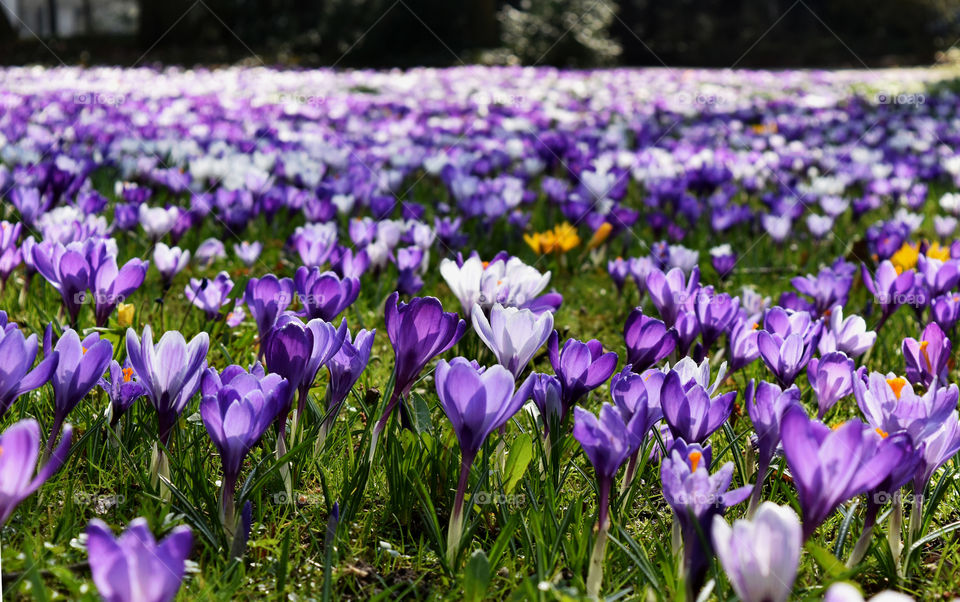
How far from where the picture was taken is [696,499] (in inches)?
48.3

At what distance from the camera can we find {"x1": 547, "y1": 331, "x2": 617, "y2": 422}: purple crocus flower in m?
1.60

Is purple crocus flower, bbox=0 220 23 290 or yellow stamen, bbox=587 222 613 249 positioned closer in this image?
purple crocus flower, bbox=0 220 23 290

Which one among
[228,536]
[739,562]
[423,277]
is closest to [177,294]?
[423,277]

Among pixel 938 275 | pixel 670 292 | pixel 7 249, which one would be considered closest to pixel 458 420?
pixel 670 292

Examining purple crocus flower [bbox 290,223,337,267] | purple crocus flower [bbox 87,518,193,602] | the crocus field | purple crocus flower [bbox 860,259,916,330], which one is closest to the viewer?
purple crocus flower [bbox 87,518,193,602]

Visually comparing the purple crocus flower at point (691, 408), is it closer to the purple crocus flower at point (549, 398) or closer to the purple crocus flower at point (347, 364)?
the purple crocus flower at point (549, 398)

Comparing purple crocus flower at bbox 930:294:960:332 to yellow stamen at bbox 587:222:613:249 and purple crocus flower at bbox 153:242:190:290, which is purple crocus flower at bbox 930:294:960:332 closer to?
yellow stamen at bbox 587:222:613:249

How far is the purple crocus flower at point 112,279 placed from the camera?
197 centimetres

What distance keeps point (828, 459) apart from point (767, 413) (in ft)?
0.90

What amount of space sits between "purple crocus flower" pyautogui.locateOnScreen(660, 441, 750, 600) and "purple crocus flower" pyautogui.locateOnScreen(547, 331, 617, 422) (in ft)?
1.18

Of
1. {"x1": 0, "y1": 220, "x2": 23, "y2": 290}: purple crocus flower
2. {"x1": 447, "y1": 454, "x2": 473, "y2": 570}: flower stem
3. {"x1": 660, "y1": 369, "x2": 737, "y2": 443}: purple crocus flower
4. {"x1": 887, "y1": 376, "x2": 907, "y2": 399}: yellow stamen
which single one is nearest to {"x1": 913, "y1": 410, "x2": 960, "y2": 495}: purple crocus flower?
{"x1": 887, "y1": 376, "x2": 907, "y2": 399}: yellow stamen

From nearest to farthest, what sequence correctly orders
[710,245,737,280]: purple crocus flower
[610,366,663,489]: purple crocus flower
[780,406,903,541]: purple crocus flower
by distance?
[780,406,903,541]: purple crocus flower < [610,366,663,489]: purple crocus flower < [710,245,737,280]: purple crocus flower

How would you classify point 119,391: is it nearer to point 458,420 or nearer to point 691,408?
point 458,420

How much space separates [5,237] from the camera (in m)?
2.31
